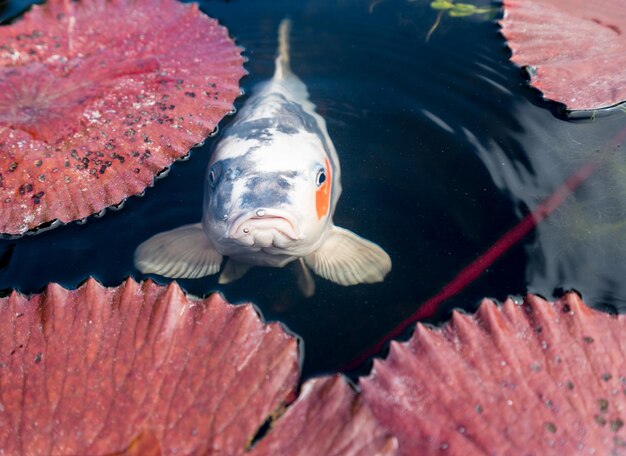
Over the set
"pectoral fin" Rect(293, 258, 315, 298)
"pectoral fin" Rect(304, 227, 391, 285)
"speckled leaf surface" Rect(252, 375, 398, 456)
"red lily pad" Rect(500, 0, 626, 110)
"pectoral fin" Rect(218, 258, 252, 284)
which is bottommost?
"pectoral fin" Rect(218, 258, 252, 284)

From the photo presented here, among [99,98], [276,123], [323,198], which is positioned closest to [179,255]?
[323,198]

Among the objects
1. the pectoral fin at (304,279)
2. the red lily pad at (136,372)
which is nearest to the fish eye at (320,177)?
the pectoral fin at (304,279)

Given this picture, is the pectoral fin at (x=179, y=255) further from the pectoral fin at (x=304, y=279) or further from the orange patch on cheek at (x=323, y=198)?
the orange patch on cheek at (x=323, y=198)

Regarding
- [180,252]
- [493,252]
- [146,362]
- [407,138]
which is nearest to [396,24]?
[407,138]

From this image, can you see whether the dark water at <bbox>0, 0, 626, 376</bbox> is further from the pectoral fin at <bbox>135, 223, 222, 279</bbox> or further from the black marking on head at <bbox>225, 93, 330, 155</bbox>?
the black marking on head at <bbox>225, 93, 330, 155</bbox>

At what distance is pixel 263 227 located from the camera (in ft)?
8.49

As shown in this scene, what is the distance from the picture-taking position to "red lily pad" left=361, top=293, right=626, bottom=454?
5.90 ft

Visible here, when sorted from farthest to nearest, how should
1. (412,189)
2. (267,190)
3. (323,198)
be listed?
(412,189) < (323,198) < (267,190)

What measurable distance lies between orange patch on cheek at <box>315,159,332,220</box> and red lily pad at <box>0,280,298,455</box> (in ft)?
2.99

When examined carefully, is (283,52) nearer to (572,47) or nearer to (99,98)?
(99,98)

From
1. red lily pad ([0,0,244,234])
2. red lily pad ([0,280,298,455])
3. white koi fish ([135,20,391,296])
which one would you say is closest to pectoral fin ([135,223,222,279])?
white koi fish ([135,20,391,296])

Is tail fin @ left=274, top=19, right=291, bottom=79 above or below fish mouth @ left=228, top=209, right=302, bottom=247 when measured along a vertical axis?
above

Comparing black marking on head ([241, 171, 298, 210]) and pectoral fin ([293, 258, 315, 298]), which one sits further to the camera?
pectoral fin ([293, 258, 315, 298])

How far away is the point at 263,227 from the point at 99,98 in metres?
1.46
